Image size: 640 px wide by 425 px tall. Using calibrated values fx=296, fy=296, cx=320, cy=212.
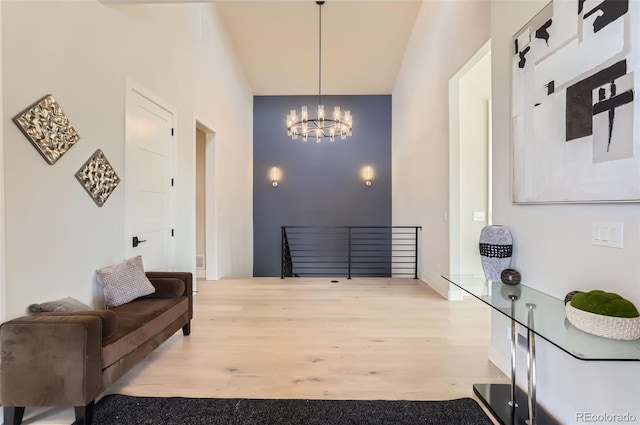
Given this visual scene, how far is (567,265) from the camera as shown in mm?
1657

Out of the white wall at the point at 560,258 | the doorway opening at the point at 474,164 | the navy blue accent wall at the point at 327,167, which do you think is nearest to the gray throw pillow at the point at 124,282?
the white wall at the point at 560,258

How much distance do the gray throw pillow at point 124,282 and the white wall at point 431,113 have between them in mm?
3572

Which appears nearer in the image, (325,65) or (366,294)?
(366,294)

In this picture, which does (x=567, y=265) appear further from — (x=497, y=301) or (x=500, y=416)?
(x=500, y=416)

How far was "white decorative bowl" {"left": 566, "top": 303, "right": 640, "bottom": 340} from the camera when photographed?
121 centimetres

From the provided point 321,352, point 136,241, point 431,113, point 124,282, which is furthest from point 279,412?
point 431,113

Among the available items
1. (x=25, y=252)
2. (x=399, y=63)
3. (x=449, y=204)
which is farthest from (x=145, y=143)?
(x=399, y=63)

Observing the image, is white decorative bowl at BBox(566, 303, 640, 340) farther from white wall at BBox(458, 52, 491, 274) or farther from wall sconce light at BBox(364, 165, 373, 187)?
wall sconce light at BBox(364, 165, 373, 187)

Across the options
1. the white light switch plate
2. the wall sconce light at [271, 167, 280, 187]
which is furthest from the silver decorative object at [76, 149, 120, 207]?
the wall sconce light at [271, 167, 280, 187]

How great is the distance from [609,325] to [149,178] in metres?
3.80

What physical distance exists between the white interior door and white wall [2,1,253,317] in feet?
0.45

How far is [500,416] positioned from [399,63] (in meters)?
6.41

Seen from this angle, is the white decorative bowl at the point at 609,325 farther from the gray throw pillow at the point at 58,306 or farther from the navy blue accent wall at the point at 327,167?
the navy blue accent wall at the point at 327,167

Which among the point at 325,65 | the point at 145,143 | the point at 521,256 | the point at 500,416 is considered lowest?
the point at 500,416
